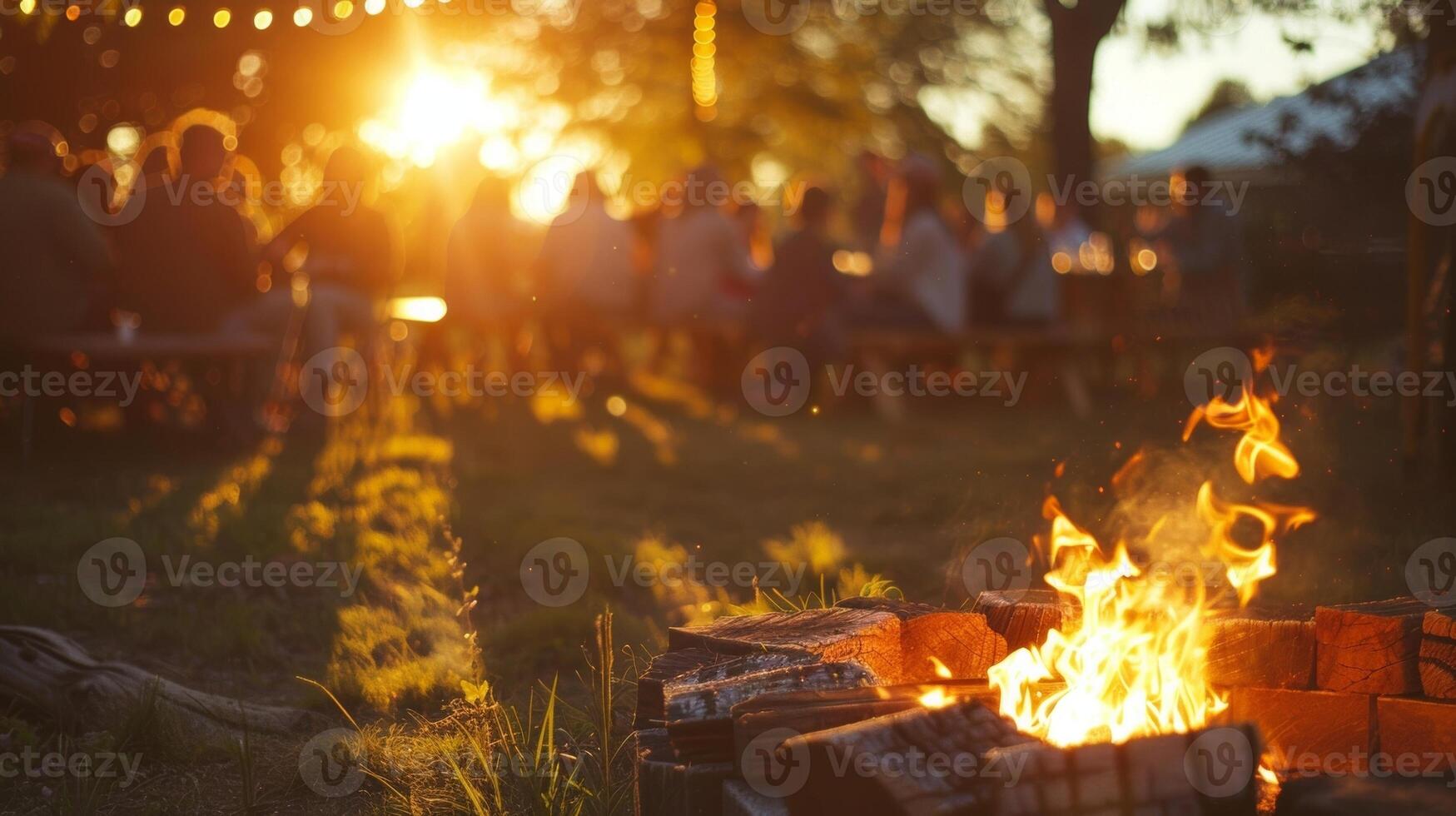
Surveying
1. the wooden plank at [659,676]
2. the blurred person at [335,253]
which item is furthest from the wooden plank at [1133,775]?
the blurred person at [335,253]

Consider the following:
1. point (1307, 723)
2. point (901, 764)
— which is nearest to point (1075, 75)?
point (1307, 723)

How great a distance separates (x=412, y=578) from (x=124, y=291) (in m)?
4.20

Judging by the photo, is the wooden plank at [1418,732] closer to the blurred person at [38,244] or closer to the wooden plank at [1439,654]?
the wooden plank at [1439,654]

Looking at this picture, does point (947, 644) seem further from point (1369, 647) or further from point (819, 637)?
point (1369, 647)

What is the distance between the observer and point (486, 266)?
1234 centimetres

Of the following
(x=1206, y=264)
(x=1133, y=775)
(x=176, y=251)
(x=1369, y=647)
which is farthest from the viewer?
(x=1206, y=264)

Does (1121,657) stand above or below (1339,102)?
below

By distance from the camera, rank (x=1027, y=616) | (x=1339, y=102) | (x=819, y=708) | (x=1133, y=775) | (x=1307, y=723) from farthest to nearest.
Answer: (x=1339, y=102) → (x=1027, y=616) → (x=1307, y=723) → (x=819, y=708) → (x=1133, y=775)

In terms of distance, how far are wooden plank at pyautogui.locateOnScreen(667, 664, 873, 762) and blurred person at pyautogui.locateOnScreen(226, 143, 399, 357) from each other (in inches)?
275

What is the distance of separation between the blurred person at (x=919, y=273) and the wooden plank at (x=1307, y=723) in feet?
27.1

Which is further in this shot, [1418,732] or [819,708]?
[1418,732]

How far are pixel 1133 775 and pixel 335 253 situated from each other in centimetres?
813

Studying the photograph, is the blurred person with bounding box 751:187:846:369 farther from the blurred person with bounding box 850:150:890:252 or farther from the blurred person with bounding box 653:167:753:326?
the blurred person with bounding box 850:150:890:252

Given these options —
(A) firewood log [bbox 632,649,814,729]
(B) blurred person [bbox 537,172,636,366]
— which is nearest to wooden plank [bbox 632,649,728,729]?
(A) firewood log [bbox 632,649,814,729]
